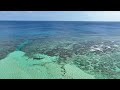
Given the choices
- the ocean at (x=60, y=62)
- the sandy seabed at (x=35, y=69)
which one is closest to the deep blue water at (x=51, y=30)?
the ocean at (x=60, y=62)

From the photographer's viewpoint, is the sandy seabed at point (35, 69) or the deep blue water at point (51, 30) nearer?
the sandy seabed at point (35, 69)

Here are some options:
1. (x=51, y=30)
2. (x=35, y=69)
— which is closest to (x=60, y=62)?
(x=35, y=69)

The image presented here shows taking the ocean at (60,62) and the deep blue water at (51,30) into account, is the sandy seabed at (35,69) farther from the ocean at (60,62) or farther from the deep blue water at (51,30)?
the deep blue water at (51,30)

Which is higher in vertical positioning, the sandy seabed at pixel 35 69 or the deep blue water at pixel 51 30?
the deep blue water at pixel 51 30

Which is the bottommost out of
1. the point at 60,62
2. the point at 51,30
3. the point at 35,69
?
the point at 35,69

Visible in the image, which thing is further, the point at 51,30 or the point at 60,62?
the point at 51,30

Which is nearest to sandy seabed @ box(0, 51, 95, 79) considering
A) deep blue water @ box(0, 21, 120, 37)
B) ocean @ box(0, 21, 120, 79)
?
ocean @ box(0, 21, 120, 79)

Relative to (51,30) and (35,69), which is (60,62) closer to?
(35,69)
